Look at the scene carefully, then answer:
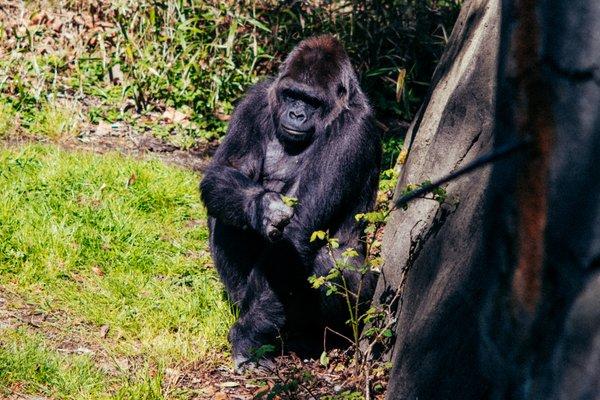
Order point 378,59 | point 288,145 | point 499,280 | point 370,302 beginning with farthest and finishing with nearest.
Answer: point 378,59 < point 288,145 < point 370,302 < point 499,280

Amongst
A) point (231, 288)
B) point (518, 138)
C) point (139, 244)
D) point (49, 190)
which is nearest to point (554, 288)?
point (518, 138)

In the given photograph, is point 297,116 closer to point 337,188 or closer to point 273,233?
point 337,188

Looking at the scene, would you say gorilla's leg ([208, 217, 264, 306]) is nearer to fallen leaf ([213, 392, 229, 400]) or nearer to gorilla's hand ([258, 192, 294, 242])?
gorilla's hand ([258, 192, 294, 242])

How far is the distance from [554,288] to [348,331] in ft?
13.8

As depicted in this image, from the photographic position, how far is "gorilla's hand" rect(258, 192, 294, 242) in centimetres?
492

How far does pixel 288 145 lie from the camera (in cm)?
554

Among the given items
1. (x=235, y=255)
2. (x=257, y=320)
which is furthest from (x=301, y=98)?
(x=257, y=320)

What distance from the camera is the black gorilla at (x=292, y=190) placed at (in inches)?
204

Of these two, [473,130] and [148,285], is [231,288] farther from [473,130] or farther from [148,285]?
[473,130]

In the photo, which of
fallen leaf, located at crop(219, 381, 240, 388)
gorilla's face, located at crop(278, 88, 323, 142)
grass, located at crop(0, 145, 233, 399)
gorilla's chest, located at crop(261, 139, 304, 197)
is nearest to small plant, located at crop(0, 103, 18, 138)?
grass, located at crop(0, 145, 233, 399)

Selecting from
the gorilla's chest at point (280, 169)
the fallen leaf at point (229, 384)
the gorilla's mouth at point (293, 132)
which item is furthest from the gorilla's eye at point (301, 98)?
the fallen leaf at point (229, 384)

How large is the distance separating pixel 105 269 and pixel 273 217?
58.7 inches

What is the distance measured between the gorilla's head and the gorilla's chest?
0.40 ft

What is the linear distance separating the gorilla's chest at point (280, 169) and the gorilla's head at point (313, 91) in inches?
4.8
